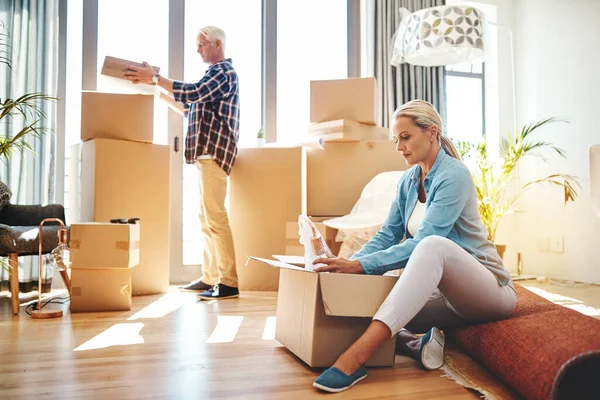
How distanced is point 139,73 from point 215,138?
51cm

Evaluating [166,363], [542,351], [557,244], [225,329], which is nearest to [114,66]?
[225,329]

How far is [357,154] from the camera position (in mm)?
3299

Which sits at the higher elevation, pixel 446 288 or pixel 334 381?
pixel 446 288

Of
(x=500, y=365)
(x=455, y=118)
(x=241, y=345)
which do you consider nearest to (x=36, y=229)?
(x=241, y=345)

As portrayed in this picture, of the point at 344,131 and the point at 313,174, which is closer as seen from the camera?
the point at 344,131

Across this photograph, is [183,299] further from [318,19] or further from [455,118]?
[455,118]

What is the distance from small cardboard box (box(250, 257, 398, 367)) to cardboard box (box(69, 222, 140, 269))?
1098 mm

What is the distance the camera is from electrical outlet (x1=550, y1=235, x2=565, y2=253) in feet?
13.1

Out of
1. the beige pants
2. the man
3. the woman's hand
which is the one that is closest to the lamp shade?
the man

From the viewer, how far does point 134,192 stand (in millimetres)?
3043

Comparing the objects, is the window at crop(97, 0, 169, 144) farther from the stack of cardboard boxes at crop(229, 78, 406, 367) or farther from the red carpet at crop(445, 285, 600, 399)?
the red carpet at crop(445, 285, 600, 399)

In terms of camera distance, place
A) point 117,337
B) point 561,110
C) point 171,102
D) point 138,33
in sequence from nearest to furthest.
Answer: point 117,337
point 171,102
point 138,33
point 561,110

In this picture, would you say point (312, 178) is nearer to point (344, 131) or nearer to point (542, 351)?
point (344, 131)

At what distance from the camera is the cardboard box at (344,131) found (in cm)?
321
